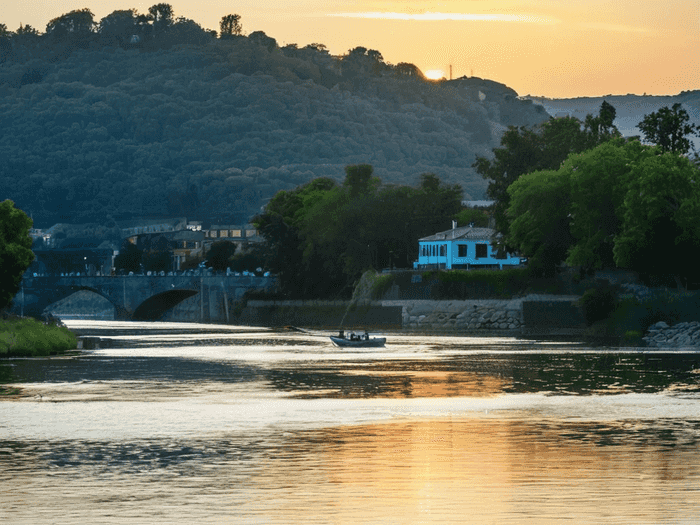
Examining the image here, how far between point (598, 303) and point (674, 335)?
2395cm

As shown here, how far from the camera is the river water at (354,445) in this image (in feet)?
99.1

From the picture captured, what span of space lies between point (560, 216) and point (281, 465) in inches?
4238

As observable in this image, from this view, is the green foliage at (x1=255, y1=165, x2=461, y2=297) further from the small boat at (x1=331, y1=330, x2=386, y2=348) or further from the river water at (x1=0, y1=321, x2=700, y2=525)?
the river water at (x1=0, y1=321, x2=700, y2=525)

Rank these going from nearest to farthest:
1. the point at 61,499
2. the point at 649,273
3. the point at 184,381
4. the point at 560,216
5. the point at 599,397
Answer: the point at 61,499, the point at 599,397, the point at 184,381, the point at 649,273, the point at 560,216

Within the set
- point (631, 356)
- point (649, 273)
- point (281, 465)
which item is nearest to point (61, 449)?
point (281, 465)

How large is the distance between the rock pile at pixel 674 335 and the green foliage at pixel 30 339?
4463 centimetres

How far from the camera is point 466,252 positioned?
6850 inches

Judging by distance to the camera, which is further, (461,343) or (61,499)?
(461,343)

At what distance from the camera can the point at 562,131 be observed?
6585 inches

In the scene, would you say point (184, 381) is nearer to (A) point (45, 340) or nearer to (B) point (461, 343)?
(A) point (45, 340)

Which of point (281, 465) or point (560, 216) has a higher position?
point (560, 216)

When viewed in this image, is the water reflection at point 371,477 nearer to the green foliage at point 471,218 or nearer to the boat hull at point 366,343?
the boat hull at point 366,343

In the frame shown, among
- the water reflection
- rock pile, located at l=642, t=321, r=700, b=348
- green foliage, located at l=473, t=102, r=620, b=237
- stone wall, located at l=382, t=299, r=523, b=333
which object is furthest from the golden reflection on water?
green foliage, located at l=473, t=102, r=620, b=237

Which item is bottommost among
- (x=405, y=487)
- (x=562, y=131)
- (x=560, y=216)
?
(x=405, y=487)
